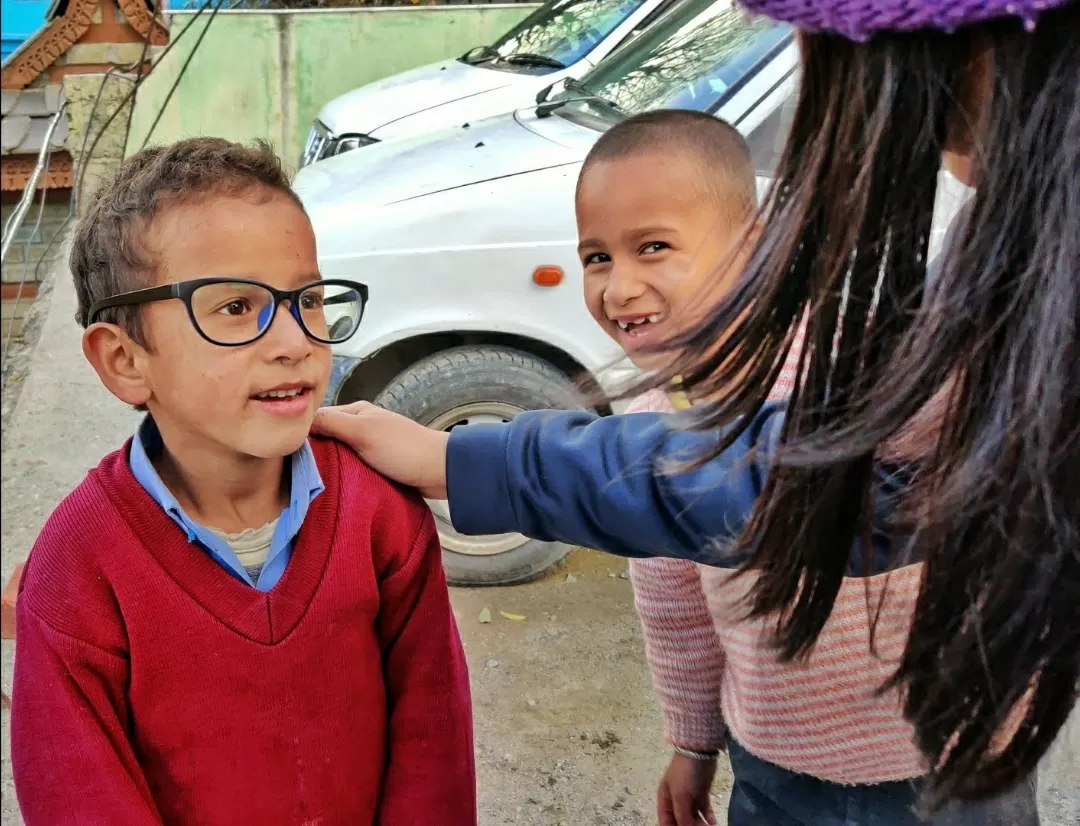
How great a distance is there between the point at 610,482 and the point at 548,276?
222 centimetres

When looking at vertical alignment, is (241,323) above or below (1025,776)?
above

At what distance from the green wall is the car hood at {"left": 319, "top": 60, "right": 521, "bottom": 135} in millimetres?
2388

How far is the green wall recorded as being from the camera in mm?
7766

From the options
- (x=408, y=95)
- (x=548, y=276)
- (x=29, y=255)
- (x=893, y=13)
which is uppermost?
(x=893, y=13)

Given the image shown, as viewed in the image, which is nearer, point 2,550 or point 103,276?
point 103,276

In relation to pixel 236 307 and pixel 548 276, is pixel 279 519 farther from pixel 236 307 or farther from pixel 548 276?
pixel 548 276

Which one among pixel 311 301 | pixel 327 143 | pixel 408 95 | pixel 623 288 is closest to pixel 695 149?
pixel 623 288

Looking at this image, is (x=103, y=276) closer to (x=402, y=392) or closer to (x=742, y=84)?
(x=402, y=392)

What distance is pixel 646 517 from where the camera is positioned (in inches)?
43.7

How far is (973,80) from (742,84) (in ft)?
8.39

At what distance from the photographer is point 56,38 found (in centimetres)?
784

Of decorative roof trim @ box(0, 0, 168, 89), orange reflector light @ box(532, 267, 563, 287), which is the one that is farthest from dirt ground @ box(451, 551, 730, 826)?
decorative roof trim @ box(0, 0, 168, 89)

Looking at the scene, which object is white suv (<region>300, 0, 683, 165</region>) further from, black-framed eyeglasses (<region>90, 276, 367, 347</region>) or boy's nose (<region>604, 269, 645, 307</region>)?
black-framed eyeglasses (<region>90, 276, 367, 347</region>)

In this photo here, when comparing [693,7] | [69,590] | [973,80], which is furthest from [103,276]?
[693,7]
